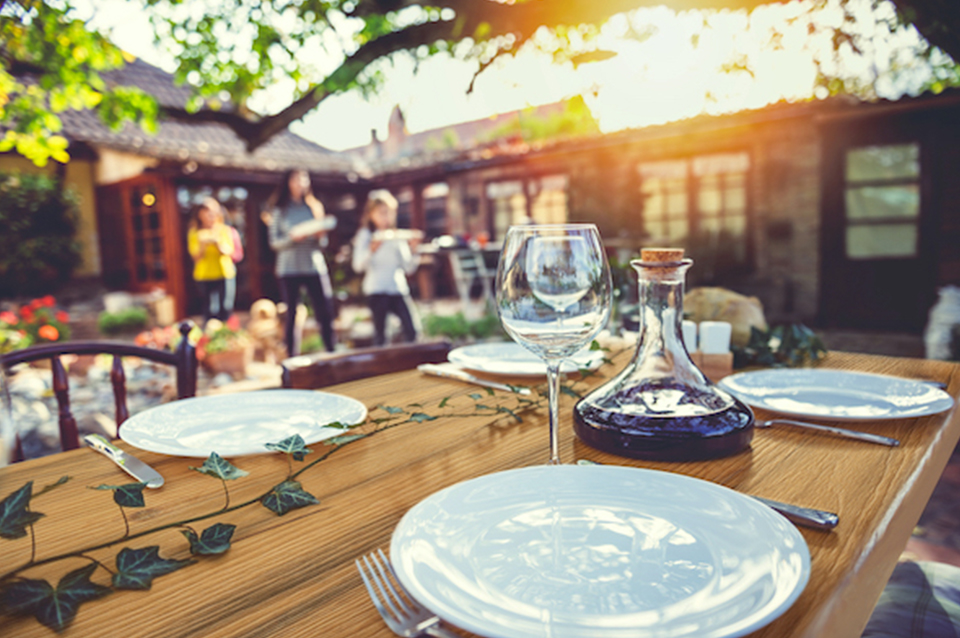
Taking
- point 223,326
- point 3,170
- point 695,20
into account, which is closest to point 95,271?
point 3,170

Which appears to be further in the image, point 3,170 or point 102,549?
point 3,170

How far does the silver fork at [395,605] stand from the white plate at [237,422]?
0.37 m

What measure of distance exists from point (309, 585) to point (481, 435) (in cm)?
46

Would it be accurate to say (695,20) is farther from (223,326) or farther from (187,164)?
(187,164)

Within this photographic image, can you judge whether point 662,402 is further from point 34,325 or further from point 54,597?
point 34,325

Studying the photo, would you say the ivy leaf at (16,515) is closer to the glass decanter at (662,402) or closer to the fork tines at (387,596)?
the fork tines at (387,596)

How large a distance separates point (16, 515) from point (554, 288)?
0.56m

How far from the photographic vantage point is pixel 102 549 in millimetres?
599

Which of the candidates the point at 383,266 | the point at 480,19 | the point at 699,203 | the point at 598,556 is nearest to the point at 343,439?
the point at 598,556

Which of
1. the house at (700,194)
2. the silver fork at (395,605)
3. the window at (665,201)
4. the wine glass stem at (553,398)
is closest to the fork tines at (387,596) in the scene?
the silver fork at (395,605)

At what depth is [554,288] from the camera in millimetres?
709

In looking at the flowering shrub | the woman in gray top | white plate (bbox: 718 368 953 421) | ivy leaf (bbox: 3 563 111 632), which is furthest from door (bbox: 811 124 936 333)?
the flowering shrub

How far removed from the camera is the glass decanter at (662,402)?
801 millimetres

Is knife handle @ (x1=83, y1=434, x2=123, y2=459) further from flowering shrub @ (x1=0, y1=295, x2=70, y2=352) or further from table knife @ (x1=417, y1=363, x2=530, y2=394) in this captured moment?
flowering shrub @ (x1=0, y1=295, x2=70, y2=352)
